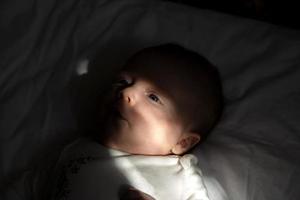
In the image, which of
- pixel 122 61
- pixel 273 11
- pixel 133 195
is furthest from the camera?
pixel 273 11

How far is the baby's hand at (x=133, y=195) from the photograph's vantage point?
886mm

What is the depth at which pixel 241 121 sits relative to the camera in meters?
1.04

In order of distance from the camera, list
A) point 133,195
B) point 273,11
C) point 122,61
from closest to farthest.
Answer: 1. point 133,195
2. point 122,61
3. point 273,11

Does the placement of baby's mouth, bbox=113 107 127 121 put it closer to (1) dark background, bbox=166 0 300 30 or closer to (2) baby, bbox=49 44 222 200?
(2) baby, bbox=49 44 222 200

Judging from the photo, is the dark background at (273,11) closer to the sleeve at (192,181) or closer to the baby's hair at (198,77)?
the baby's hair at (198,77)

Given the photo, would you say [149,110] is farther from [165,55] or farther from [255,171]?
[255,171]

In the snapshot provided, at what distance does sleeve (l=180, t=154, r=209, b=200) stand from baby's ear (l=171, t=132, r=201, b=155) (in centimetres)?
2

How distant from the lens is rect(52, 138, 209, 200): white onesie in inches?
35.5

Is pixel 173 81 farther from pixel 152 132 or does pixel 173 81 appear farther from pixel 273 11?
pixel 273 11

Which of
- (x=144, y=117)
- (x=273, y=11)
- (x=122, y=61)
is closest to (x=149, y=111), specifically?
(x=144, y=117)

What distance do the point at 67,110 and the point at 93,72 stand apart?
0.12 m

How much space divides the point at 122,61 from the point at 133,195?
1.24ft

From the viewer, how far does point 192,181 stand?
0.92 metres

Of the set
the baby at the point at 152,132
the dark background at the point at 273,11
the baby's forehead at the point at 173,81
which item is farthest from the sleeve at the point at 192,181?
the dark background at the point at 273,11
